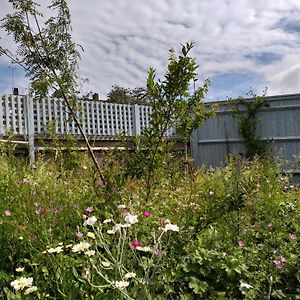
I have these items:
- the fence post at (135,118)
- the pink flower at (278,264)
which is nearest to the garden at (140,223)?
the pink flower at (278,264)

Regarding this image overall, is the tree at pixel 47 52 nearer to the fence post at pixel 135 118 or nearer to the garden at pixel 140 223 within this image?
the garden at pixel 140 223

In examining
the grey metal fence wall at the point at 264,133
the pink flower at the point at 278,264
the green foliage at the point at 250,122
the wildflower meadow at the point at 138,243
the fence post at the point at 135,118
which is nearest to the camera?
the wildflower meadow at the point at 138,243

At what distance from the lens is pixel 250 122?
426 inches

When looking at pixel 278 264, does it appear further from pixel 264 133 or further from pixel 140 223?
pixel 264 133

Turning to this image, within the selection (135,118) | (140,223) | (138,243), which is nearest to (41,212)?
(140,223)

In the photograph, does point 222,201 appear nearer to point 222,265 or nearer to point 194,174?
point 222,265

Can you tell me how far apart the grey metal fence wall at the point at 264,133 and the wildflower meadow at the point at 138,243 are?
688 cm

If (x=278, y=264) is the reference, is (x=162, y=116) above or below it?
above

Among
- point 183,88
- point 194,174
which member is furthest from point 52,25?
point 194,174

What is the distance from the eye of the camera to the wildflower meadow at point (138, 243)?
1788 mm

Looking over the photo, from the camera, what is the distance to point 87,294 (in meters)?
1.75

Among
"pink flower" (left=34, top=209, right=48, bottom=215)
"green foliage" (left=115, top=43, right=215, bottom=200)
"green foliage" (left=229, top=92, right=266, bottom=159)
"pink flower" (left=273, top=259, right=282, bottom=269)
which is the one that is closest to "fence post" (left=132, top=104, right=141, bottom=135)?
"green foliage" (left=229, top=92, right=266, bottom=159)

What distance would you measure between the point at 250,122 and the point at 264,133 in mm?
426

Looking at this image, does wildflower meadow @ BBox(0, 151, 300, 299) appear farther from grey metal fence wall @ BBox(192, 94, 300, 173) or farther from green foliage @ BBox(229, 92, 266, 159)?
green foliage @ BBox(229, 92, 266, 159)
